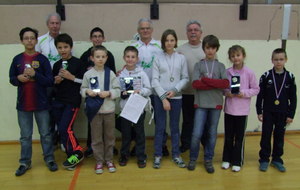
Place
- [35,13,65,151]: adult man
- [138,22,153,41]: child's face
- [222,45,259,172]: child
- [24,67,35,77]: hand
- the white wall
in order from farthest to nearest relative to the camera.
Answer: the white wall, [35,13,65,151]: adult man, [138,22,153,41]: child's face, [222,45,259,172]: child, [24,67,35,77]: hand

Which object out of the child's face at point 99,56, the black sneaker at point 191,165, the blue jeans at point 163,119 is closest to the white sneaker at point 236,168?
the black sneaker at point 191,165

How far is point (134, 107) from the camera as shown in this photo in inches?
106

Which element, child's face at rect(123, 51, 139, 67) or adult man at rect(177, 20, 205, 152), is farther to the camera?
adult man at rect(177, 20, 205, 152)

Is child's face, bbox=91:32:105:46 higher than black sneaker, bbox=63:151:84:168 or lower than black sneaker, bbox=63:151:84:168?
higher

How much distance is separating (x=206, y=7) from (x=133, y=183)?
2461mm

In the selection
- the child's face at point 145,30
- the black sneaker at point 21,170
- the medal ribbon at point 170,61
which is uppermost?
the child's face at point 145,30

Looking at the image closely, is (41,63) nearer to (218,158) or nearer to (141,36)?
A: (141,36)

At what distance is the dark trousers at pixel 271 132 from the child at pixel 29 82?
217cm

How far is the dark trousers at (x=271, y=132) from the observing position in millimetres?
2688

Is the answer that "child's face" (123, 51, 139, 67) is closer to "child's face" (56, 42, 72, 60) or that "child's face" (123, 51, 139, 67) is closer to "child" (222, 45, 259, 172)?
"child's face" (56, 42, 72, 60)

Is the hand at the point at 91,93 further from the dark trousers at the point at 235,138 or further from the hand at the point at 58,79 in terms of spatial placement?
the dark trousers at the point at 235,138

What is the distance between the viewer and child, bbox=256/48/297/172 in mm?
2627

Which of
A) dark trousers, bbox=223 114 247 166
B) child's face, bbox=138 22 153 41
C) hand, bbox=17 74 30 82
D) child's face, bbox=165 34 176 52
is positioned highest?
child's face, bbox=138 22 153 41

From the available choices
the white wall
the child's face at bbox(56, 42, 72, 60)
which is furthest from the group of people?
the white wall
